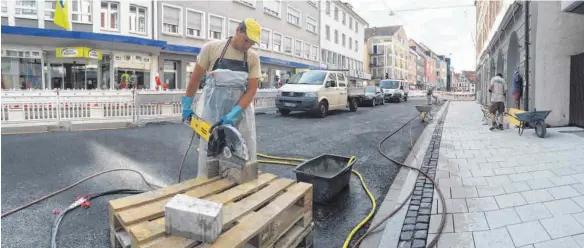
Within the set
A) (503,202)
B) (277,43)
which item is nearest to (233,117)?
(503,202)

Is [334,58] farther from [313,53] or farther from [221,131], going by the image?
[221,131]

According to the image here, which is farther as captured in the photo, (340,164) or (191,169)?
(191,169)

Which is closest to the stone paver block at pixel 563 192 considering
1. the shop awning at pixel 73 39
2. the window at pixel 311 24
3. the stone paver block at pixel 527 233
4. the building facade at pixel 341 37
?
the stone paver block at pixel 527 233

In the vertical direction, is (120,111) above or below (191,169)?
above

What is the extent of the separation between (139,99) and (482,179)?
9.87 m

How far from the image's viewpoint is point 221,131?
3.01 metres

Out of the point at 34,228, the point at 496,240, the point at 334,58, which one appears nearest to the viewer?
the point at 496,240

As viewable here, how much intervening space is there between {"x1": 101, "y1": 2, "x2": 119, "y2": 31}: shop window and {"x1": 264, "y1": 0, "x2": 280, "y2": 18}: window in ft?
40.9

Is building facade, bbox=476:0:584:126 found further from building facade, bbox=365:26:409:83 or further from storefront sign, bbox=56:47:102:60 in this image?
building facade, bbox=365:26:409:83

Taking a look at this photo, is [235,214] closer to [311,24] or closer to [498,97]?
[498,97]

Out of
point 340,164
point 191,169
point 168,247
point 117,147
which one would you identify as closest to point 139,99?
point 117,147

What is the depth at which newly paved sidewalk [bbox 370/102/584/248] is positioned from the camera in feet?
9.87

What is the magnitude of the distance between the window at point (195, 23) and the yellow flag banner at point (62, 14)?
6.87 meters

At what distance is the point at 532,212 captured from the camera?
352 cm
